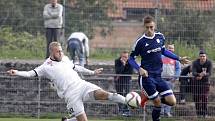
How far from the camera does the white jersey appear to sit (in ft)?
58.4

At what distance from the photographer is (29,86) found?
80.4 feet

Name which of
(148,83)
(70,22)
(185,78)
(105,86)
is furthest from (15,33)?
(148,83)

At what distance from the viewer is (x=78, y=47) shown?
82.3ft

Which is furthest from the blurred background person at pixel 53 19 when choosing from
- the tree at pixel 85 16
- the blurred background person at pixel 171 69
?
the blurred background person at pixel 171 69

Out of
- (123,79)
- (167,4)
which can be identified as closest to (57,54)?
(123,79)

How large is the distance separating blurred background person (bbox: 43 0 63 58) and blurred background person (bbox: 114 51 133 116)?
7.13 feet

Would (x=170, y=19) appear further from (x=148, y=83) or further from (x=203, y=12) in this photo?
(x=148, y=83)

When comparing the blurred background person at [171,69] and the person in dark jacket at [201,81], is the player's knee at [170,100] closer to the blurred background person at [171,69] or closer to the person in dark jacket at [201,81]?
the person in dark jacket at [201,81]

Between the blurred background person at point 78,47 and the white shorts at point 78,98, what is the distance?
7300 millimetres

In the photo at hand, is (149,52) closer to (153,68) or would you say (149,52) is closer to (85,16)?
(153,68)

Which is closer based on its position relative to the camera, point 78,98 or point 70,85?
point 78,98

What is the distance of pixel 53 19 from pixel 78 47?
1.12 m

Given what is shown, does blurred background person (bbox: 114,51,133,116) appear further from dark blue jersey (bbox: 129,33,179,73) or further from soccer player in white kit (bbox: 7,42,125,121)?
soccer player in white kit (bbox: 7,42,125,121)

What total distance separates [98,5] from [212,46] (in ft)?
12.2
